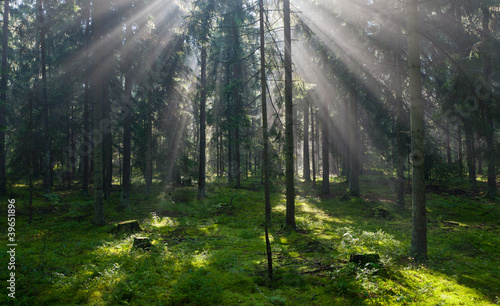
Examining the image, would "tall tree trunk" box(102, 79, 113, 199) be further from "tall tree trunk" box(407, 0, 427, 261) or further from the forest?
"tall tree trunk" box(407, 0, 427, 261)

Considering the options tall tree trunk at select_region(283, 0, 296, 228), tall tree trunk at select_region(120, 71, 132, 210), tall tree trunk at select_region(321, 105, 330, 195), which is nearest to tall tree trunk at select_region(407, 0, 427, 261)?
tall tree trunk at select_region(283, 0, 296, 228)

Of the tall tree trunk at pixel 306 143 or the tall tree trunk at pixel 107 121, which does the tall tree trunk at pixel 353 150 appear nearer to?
the tall tree trunk at pixel 306 143

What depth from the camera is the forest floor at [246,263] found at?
4.86m

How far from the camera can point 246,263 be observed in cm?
683

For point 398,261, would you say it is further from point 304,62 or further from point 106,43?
point 304,62

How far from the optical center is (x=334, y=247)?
7.93m

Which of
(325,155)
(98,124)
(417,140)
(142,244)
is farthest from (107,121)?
(417,140)

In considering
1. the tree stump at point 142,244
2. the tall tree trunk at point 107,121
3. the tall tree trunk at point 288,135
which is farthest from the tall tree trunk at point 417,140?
the tall tree trunk at point 107,121

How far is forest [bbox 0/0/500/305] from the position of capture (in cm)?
543

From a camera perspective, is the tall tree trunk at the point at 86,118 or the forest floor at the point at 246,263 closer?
the forest floor at the point at 246,263

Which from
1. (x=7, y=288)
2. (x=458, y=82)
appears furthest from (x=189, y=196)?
(x=458, y=82)

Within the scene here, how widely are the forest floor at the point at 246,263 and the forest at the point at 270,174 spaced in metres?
0.05

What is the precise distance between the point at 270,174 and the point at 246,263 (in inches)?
329

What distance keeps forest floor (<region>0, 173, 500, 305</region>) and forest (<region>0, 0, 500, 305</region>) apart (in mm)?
51
